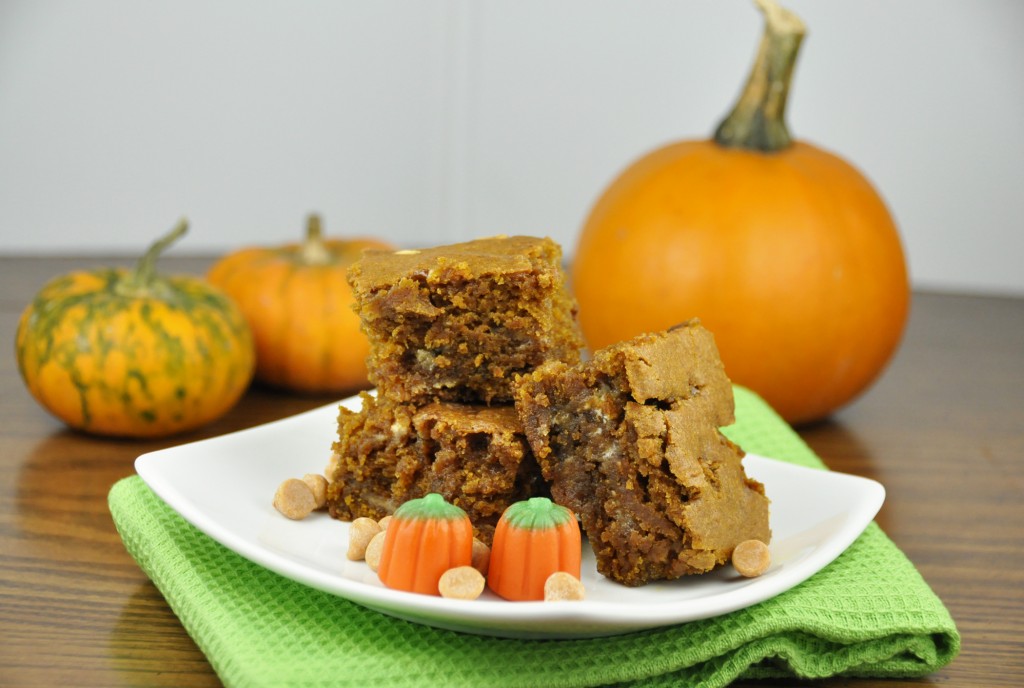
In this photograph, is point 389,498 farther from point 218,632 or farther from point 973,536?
point 973,536

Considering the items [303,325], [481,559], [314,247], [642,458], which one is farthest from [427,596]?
[314,247]

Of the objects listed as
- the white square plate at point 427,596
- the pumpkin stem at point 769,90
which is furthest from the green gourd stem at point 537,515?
the pumpkin stem at point 769,90

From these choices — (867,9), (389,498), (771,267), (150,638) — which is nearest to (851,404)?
(771,267)

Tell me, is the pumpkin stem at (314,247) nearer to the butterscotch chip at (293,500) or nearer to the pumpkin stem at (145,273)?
the pumpkin stem at (145,273)

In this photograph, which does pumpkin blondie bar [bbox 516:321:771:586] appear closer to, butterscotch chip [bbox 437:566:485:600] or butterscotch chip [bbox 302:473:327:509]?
butterscotch chip [bbox 437:566:485:600]

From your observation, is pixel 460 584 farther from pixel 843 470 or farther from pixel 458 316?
pixel 843 470

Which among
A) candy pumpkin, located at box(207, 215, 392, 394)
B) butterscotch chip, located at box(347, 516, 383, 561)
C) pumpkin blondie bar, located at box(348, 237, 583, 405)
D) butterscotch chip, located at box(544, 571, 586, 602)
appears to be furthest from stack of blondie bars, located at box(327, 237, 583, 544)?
candy pumpkin, located at box(207, 215, 392, 394)
